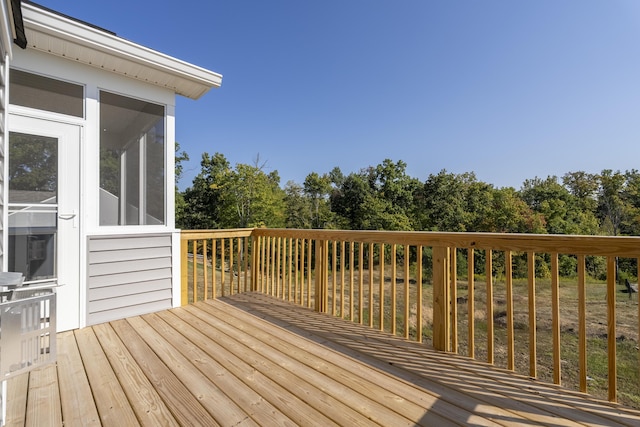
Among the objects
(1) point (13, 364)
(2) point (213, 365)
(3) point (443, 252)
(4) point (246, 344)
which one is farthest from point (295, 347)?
(1) point (13, 364)

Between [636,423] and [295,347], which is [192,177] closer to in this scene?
[295,347]

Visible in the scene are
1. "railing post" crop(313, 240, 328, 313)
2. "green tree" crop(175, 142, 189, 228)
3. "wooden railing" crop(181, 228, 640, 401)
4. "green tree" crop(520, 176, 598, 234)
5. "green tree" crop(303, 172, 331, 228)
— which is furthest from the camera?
"green tree" crop(303, 172, 331, 228)

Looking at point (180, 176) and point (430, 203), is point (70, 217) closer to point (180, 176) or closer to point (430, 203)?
point (180, 176)

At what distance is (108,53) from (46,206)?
146 cm

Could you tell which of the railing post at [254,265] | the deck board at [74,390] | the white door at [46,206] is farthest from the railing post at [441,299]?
the white door at [46,206]

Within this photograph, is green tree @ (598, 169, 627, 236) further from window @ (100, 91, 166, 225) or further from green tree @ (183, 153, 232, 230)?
window @ (100, 91, 166, 225)

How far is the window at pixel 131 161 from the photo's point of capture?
9.30 ft

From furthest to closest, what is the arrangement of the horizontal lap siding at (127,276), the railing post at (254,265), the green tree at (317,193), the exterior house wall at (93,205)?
the green tree at (317,193) → the railing post at (254,265) → the horizontal lap siding at (127,276) → the exterior house wall at (93,205)

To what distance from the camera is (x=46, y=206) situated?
249 centimetres

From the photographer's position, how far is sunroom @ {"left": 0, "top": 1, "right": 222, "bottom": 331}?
7.82ft

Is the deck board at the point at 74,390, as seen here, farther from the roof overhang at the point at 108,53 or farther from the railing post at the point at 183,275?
the roof overhang at the point at 108,53

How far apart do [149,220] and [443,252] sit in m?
2.96

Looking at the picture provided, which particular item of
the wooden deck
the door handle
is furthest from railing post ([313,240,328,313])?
the door handle

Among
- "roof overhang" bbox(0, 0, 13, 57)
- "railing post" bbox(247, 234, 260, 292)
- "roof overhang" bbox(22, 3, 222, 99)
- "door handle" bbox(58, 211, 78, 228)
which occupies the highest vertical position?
"roof overhang" bbox(22, 3, 222, 99)
